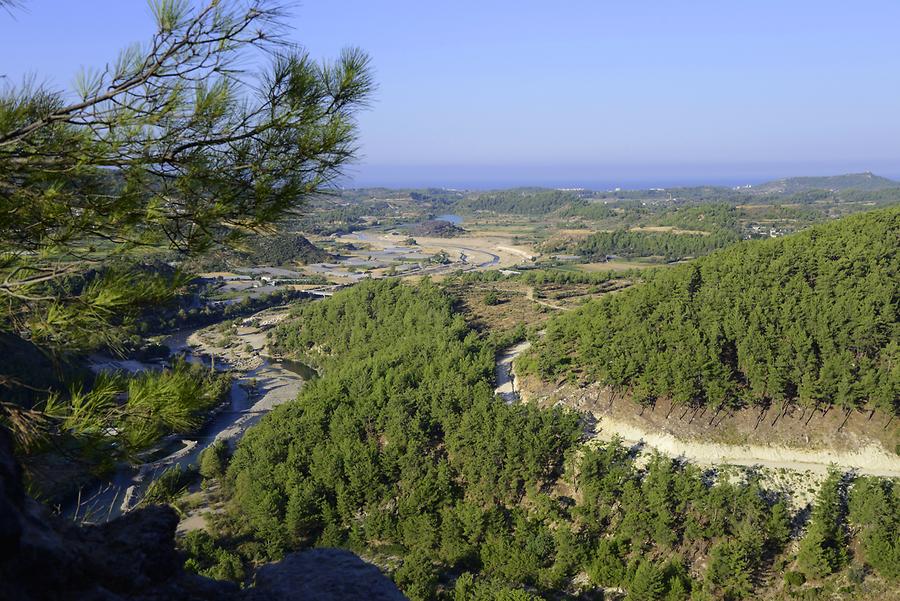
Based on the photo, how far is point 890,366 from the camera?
2053 cm

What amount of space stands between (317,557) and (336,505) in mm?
17220

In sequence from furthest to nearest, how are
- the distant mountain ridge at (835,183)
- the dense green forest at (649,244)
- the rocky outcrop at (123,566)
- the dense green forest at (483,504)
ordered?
the distant mountain ridge at (835,183) → the dense green forest at (649,244) → the dense green forest at (483,504) → the rocky outcrop at (123,566)

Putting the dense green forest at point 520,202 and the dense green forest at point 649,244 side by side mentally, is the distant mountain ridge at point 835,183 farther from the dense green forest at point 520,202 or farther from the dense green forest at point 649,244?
the dense green forest at point 649,244

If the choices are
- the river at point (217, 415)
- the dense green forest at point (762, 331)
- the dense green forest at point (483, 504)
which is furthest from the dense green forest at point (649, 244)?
the dense green forest at point (483, 504)

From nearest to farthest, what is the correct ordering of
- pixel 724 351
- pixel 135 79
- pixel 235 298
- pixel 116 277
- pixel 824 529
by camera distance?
pixel 135 79
pixel 116 277
pixel 824 529
pixel 724 351
pixel 235 298

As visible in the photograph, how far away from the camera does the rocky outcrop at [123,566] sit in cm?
322

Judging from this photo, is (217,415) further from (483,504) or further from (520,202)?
(520,202)

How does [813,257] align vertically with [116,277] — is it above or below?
below

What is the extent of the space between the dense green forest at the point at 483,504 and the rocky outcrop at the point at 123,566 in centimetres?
1049

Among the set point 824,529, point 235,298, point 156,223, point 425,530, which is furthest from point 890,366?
point 235,298

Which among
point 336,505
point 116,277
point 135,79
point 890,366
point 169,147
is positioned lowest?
point 336,505

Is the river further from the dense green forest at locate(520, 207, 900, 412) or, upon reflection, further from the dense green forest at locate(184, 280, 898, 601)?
the dense green forest at locate(520, 207, 900, 412)

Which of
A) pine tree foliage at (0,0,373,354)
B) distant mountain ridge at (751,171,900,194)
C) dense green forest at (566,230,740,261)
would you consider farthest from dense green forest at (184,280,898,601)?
distant mountain ridge at (751,171,900,194)

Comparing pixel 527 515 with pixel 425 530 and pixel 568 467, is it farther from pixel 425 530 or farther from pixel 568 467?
pixel 425 530
